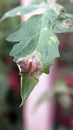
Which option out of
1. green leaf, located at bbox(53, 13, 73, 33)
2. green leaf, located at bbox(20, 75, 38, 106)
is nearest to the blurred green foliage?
green leaf, located at bbox(53, 13, 73, 33)

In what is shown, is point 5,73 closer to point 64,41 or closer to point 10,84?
point 10,84

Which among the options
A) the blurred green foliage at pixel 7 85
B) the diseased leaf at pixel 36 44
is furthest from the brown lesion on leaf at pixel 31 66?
the blurred green foliage at pixel 7 85

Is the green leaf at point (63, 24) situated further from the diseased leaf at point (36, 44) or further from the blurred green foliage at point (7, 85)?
the blurred green foliage at point (7, 85)

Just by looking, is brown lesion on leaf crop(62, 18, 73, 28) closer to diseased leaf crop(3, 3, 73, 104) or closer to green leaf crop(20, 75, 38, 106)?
diseased leaf crop(3, 3, 73, 104)

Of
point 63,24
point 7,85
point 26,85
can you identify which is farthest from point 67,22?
point 7,85

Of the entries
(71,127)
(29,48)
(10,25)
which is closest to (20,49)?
(29,48)

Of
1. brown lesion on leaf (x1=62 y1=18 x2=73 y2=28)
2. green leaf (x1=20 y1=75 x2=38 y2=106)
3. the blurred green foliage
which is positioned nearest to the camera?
green leaf (x1=20 y1=75 x2=38 y2=106)
